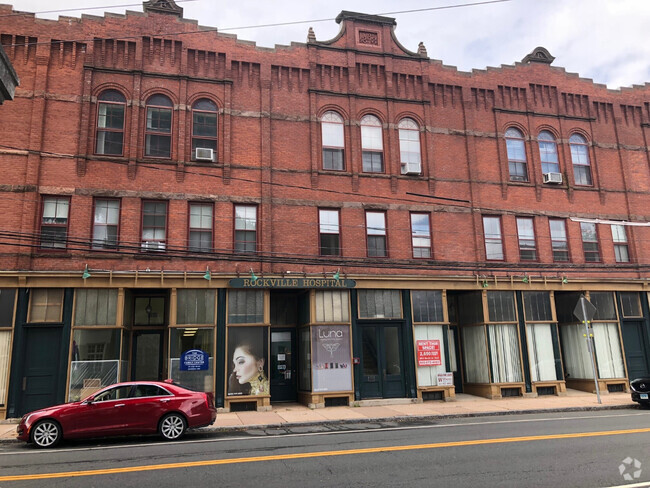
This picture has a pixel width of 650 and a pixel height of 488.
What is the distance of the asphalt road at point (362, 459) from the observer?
309 inches

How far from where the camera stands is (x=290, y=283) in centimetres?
1858

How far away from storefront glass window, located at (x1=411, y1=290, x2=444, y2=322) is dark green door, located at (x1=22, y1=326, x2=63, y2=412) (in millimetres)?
12166

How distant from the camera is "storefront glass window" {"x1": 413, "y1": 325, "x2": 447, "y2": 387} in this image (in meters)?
19.6

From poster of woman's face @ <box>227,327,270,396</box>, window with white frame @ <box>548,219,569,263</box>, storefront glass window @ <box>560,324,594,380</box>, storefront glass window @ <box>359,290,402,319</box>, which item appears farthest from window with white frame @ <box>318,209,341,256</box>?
storefront glass window @ <box>560,324,594,380</box>

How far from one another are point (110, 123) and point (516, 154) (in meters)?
16.4

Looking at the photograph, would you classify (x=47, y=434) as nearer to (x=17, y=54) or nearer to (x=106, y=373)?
(x=106, y=373)

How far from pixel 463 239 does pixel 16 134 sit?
54.2ft

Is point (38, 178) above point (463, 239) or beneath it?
above

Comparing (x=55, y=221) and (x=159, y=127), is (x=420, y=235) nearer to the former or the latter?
(x=159, y=127)

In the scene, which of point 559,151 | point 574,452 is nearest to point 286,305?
point 574,452

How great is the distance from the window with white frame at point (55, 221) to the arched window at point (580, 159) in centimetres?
2063

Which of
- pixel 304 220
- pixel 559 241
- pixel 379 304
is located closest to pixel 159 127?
pixel 304 220

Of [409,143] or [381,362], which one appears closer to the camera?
[381,362]

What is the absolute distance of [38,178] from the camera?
17609mm
